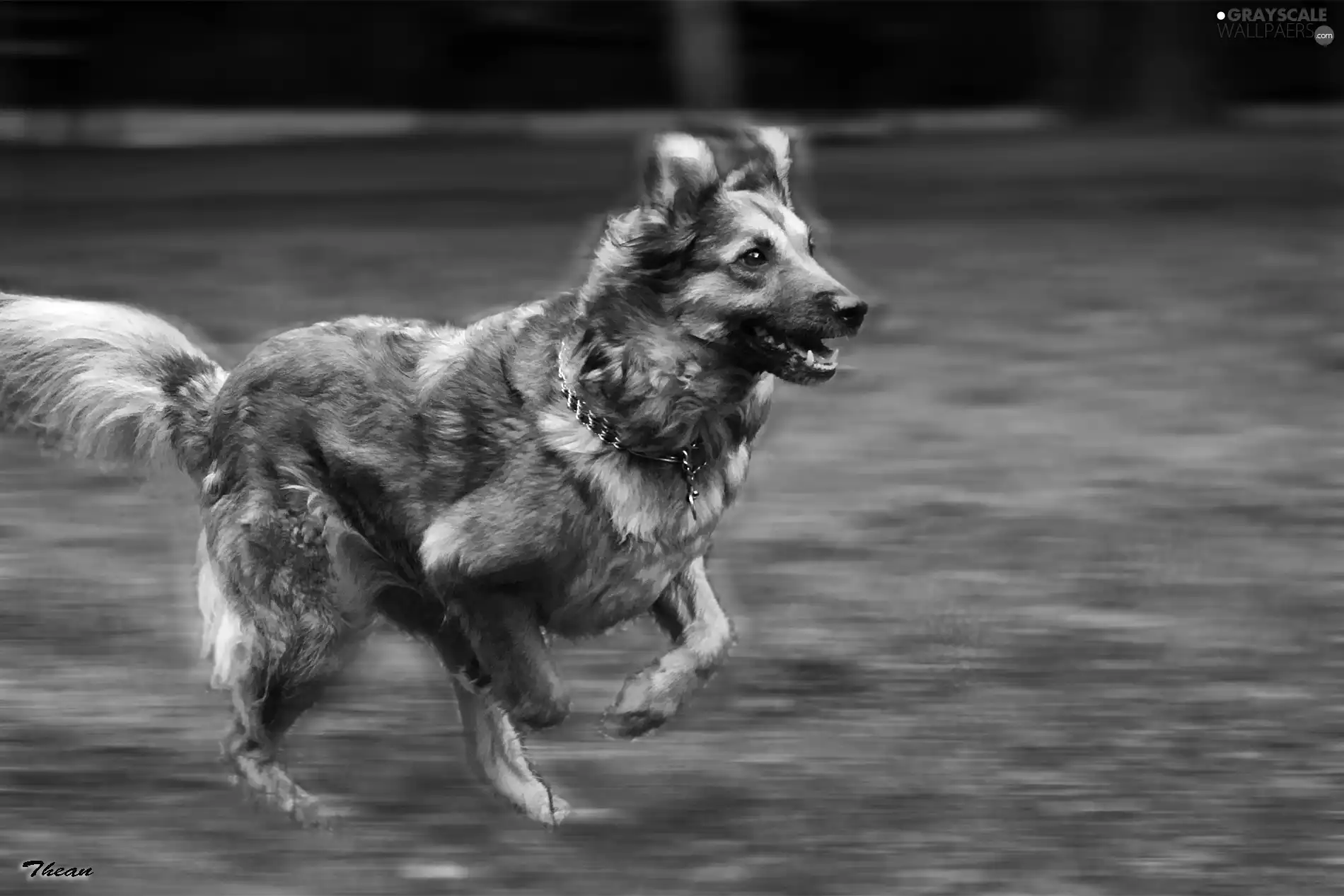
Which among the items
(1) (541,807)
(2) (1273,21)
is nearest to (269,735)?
(1) (541,807)

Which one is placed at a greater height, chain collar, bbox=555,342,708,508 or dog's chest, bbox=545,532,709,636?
chain collar, bbox=555,342,708,508

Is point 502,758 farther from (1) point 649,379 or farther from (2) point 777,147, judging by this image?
(2) point 777,147

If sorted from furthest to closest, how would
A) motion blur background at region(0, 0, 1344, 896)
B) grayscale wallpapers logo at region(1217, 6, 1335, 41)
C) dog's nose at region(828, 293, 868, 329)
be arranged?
1. grayscale wallpapers logo at region(1217, 6, 1335, 41)
2. motion blur background at region(0, 0, 1344, 896)
3. dog's nose at region(828, 293, 868, 329)

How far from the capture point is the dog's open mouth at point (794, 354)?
429cm

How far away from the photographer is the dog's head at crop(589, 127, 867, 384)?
169 inches

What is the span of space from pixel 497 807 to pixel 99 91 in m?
18.8

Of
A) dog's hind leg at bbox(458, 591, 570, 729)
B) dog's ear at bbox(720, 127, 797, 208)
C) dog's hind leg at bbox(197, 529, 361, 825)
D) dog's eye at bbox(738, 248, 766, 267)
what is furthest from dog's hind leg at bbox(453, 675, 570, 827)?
dog's ear at bbox(720, 127, 797, 208)

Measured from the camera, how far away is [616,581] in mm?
4465

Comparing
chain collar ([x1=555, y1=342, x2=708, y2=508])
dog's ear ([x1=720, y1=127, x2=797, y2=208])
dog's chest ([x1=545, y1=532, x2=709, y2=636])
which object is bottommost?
dog's chest ([x1=545, y1=532, x2=709, y2=636])

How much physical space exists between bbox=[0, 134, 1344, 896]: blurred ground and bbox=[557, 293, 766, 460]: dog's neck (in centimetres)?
102

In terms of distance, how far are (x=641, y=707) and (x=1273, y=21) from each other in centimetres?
1258

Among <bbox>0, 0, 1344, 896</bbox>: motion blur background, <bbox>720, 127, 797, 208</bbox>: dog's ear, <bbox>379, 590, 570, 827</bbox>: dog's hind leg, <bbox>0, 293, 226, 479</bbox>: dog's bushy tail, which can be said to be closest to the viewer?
<bbox>720, 127, 797, 208</bbox>: dog's ear

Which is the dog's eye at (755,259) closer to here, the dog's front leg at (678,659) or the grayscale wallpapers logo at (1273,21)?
the dog's front leg at (678,659)

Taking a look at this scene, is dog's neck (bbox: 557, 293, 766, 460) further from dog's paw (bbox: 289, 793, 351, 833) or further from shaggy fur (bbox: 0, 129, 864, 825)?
dog's paw (bbox: 289, 793, 351, 833)
